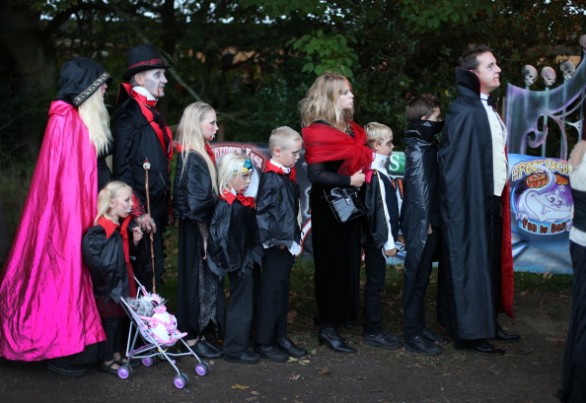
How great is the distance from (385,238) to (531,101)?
339 cm

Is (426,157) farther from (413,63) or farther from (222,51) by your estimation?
(222,51)

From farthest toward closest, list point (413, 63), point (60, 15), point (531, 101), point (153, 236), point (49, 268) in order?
point (60, 15), point (413, 63), point (531, 101), point (153, 236), point (49, 268)

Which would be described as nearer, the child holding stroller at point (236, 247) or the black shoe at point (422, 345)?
the child holding stroller at point (236, 247)

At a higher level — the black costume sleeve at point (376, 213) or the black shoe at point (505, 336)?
the black costume sleeve at point (376, 213)

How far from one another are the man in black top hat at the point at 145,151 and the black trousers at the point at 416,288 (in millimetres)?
1806

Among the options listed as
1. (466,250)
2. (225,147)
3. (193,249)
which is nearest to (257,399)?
(193,249)

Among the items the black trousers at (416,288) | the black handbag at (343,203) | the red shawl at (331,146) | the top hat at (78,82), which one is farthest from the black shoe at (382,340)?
the top hat at (78,82)

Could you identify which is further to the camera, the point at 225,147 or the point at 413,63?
the point at 413,63

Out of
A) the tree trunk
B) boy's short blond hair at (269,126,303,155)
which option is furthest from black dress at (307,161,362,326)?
the tree trunk

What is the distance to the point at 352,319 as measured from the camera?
6113 mm

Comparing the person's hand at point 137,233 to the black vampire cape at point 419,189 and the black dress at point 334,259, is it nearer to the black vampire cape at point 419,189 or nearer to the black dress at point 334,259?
the black dress at point 334,259

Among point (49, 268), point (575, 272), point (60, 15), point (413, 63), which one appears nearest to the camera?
point (575, 272)

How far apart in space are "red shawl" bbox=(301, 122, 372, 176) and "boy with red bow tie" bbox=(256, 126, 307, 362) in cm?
13

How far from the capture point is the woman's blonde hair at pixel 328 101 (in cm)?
582
